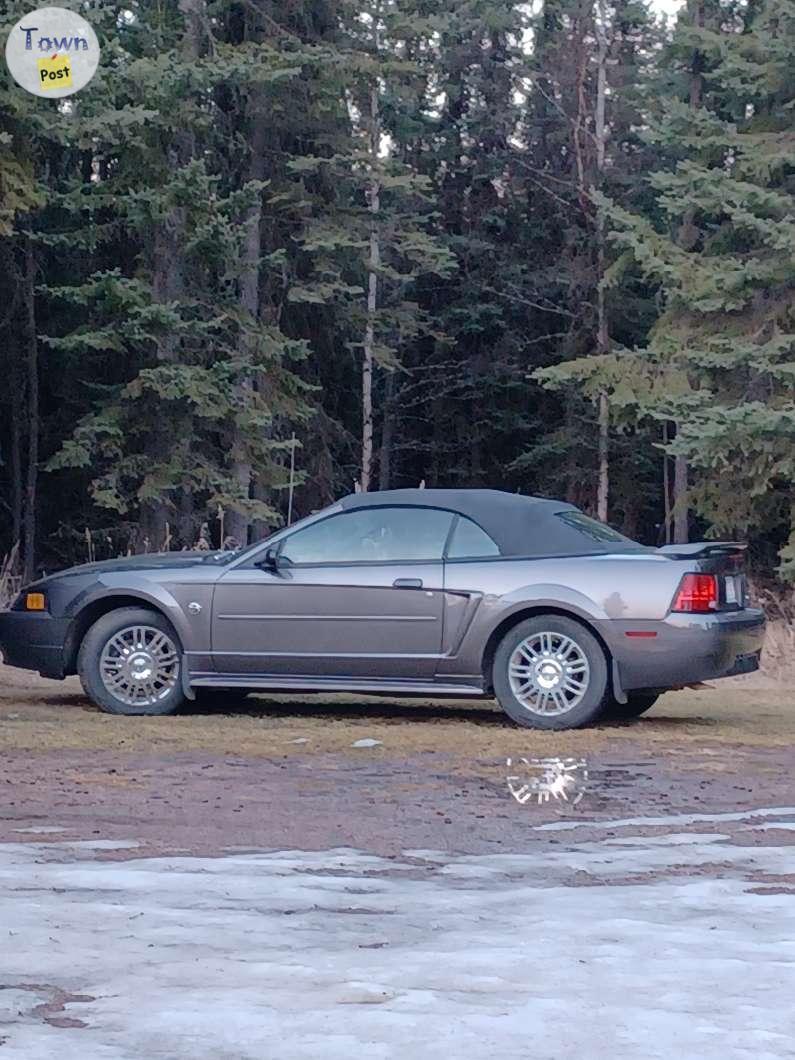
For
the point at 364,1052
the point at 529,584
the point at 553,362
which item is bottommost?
the point at 364,1052

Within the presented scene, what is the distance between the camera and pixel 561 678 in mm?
9898

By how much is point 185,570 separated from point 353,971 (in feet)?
21.8

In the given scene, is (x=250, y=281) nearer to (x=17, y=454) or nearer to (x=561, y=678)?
(x=17, y=454)

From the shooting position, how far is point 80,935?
4445mm

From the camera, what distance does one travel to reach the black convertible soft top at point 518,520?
10227 millimetres

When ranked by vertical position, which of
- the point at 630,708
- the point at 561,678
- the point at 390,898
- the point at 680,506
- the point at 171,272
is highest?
the point at 171,272

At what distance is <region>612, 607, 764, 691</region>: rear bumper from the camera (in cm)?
971

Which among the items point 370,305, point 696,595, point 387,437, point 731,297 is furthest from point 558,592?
point 387,437

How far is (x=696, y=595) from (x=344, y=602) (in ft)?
7.19

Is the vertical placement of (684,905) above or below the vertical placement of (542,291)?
below

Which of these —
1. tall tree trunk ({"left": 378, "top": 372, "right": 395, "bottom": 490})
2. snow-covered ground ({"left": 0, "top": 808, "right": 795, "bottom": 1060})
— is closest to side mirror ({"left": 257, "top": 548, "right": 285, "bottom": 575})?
snow-covered ground ({"left": 0, "top": 808, "right": 795, "bottom": 1060})

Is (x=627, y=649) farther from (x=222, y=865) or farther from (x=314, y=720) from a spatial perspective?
(x=222, y=865)

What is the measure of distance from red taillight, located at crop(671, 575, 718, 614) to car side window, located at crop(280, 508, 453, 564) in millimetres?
1538

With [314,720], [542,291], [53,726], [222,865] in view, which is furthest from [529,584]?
[542,291]
